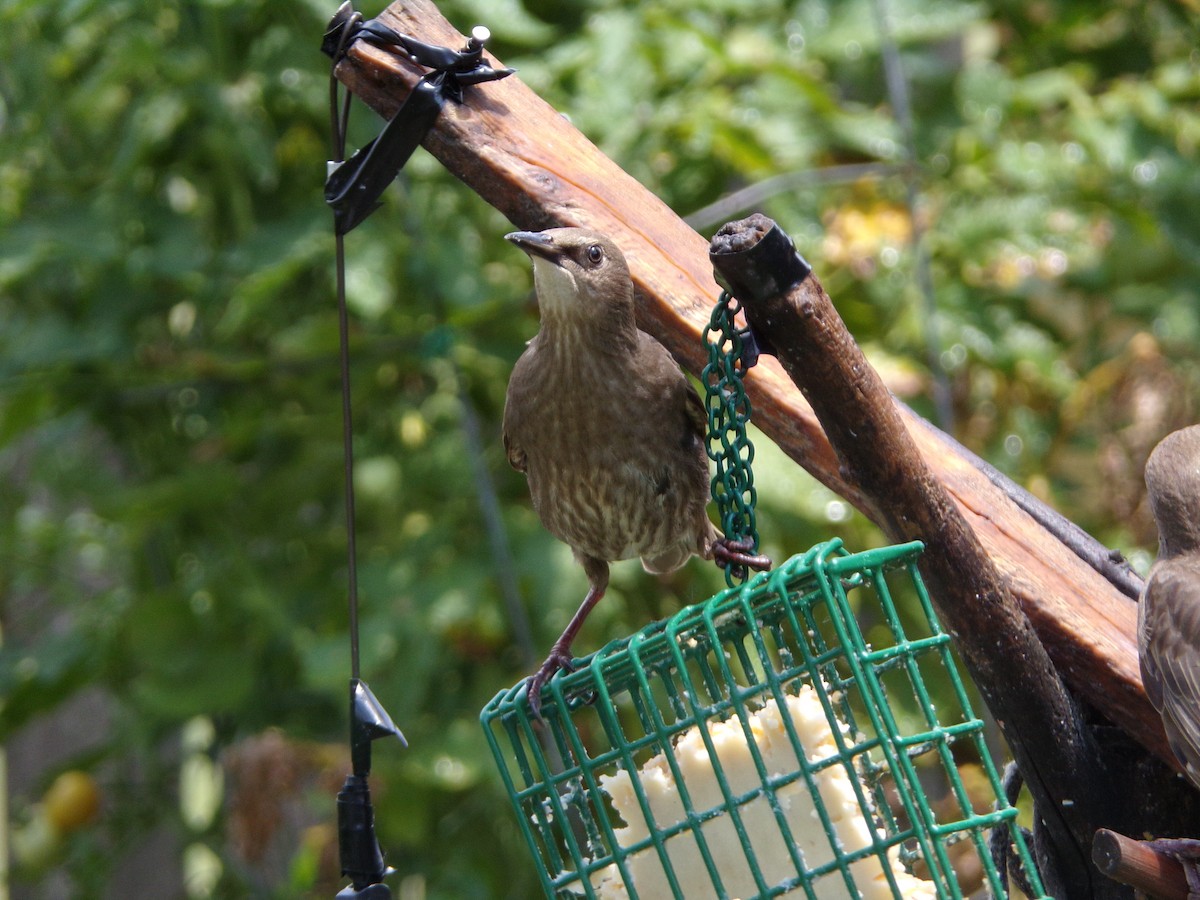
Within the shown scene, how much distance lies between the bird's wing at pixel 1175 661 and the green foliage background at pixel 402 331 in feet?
4.28

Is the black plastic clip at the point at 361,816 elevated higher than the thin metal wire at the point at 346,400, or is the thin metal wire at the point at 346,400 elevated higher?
the thin metal wire at the point at 346,400

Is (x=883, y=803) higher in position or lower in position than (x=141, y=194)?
lower

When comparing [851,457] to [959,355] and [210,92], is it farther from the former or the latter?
[210,92]

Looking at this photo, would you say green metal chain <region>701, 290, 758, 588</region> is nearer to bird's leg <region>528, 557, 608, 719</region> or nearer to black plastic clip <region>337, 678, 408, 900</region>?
bird's leg <region>528, 557, 608, 719</region>

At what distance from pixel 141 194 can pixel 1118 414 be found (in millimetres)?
3370

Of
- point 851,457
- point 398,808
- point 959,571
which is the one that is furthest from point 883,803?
point 398,808

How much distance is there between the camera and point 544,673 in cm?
275

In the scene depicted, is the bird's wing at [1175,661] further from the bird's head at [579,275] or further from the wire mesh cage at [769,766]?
the bird's head at [579,275]

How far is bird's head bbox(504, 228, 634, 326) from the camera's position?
8.43ft

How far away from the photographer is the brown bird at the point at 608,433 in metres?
3.00

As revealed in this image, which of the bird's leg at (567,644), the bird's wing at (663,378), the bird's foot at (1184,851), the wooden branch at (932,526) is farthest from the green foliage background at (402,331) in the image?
the bird's foot at (1184,851)

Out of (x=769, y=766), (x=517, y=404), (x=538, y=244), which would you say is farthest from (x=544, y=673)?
(x=538, y=244)

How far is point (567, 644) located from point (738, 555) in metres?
0.50

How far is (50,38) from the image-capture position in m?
4.23
